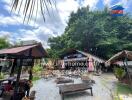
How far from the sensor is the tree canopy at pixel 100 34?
28.9 meters

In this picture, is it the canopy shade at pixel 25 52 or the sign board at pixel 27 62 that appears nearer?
the canopy shade at pixel 25 52

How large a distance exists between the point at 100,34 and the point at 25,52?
23.3m

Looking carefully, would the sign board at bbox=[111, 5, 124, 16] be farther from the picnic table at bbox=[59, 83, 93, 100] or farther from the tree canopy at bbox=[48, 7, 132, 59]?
the picnic table at bbox=[59, 83, 93, 100]

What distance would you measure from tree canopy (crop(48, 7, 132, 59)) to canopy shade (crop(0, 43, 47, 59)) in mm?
21025

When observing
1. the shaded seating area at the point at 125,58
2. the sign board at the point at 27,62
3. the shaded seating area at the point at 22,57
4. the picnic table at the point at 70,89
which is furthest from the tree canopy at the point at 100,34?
the sign board at the point at 27,62

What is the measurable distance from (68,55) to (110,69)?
27.4 ft

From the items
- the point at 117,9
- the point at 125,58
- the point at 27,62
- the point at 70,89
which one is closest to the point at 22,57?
the point at 27,62

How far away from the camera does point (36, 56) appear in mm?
7977

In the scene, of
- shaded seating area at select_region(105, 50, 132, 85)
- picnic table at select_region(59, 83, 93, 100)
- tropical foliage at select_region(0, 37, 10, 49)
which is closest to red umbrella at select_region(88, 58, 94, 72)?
shaded seating area at select_region(105, 50, 132, 85)

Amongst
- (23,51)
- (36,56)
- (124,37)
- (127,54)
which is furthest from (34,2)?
(124,37)

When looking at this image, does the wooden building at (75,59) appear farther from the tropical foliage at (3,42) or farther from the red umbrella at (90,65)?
the tropical foliage at (3,42)

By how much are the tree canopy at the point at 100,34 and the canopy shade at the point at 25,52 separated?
21025 millimetres

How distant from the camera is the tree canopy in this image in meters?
28.9

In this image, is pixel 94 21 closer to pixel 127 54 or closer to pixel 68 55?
pixel 68 55
